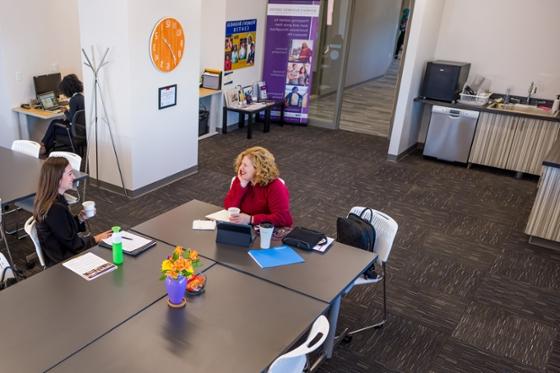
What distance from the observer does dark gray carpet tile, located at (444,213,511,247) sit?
5.14 meters

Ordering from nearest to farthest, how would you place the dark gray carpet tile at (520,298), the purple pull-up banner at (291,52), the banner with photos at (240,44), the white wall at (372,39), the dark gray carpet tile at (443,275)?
the dark gray carpet tile at (520,298), the dark gray carpet tile at (443,275), the banner with photos at (240,44), the purple pull-up banner at (291,52), the white wall at (372,39)

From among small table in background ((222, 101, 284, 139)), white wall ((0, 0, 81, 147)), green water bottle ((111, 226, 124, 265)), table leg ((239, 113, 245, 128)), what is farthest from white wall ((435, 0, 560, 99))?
green water bottle ((111, 226, 124, 265))

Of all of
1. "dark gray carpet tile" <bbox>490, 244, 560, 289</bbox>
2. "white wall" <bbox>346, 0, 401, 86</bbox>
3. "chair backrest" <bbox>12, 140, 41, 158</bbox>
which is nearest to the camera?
"dark gray carpet tile" <bbox>490, 244, 560, 289</bbox>

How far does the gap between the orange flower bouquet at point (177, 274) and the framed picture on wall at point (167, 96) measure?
3.44 m

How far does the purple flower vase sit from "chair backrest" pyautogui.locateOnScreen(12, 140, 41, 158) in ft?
9.37

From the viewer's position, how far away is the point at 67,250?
3219 millimetres

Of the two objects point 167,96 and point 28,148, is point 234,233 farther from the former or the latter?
point 167,96

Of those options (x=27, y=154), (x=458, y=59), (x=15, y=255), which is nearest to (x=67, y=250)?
(x=15, y=255)

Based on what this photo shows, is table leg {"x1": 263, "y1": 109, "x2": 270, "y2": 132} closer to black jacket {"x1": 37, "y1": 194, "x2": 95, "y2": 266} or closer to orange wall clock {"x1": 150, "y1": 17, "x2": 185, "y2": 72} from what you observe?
orange wall clock {"x1": 150, "y1": 17, "x2": 185, "y2": 72}

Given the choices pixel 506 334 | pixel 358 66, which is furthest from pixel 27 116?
pixel 358 66

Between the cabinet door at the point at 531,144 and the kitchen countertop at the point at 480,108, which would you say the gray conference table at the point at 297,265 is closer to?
the kitchen countertop at the point at 480,108

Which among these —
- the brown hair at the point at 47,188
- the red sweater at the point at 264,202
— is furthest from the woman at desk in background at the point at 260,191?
the brown hair at the point at 47,188

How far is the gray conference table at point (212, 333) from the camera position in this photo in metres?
2.08

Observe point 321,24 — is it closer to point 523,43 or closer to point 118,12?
point 523,43
